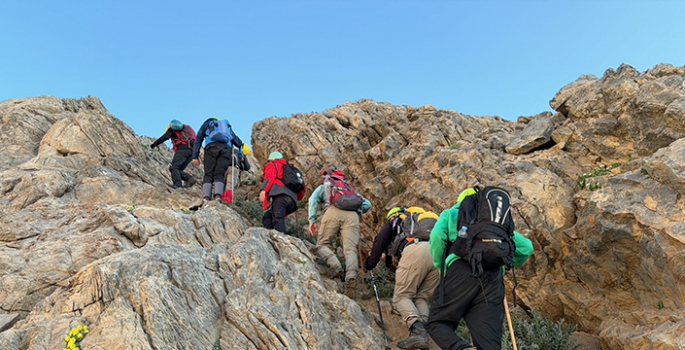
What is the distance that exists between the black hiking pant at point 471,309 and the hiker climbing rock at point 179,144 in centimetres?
1284

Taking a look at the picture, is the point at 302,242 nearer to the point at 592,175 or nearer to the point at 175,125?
the point at 592,175

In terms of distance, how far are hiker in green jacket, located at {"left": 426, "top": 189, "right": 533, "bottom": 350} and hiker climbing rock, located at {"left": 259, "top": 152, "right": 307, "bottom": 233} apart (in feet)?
19.5

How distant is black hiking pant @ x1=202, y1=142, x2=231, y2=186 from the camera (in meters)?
13.3

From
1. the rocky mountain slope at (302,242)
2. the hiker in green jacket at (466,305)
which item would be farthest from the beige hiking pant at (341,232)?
the hiker in green jacket at (466,305)

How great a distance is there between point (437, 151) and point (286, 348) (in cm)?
1089

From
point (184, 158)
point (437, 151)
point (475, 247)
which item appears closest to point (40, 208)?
point (184, 158)

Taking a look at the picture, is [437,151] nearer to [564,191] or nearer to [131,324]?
[564,191]

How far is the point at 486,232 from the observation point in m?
6.21

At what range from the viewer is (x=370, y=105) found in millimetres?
27922

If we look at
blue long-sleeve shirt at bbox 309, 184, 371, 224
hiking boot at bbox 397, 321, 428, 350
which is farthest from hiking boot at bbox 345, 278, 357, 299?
hiking boot at bbox 397, 321, 428, 350

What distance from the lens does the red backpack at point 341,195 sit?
445 inches

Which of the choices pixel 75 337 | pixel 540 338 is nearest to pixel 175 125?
pixel 75 337

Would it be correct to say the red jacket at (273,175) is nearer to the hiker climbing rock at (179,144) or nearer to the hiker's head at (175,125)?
the hiker climbing rock at (179,144)

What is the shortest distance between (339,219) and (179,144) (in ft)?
29.0
